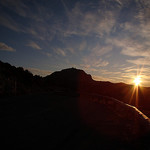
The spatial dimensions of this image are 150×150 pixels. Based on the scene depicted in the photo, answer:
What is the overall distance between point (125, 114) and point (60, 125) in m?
3.40

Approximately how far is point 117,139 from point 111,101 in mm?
5255

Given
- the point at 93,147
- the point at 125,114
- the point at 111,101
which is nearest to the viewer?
the point at 93,147

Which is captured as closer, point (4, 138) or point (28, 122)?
point (4, 138)

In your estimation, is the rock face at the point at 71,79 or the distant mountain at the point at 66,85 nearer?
the distant mountain at the point at 66,85

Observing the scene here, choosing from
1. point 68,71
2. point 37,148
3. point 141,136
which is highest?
point 68,71

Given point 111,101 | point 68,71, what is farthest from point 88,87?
point 111,101

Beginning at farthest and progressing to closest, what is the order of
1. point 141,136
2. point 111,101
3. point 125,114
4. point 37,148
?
point 111,101 < point 125,114 < point 141,136 < point 37,148

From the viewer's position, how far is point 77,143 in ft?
10.1

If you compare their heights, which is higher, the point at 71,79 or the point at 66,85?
the point at 71,79

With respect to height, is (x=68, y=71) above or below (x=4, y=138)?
above

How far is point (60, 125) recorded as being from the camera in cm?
422

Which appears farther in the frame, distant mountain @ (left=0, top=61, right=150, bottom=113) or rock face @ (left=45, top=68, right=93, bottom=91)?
rock face @ (left=45, top=68, right=93, bottom=91)

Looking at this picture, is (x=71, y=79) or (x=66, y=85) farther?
(x=71, y=79)

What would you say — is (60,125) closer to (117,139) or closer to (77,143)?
(77,143)
